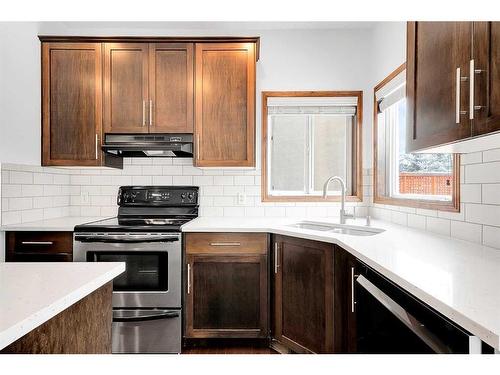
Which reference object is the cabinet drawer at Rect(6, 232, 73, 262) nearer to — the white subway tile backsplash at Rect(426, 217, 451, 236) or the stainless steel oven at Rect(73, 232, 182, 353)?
the stainless steel oven at Rect(73, 232, 182, 353)

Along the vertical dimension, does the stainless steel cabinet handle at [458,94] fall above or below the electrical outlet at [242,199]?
above

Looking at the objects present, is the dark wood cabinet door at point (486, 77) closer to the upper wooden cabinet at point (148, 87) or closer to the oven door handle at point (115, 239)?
the oven door handle at point (115, 239)

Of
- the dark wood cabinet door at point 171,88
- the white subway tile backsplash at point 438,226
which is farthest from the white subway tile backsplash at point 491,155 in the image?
the dark wood cabinet door at point 171,88

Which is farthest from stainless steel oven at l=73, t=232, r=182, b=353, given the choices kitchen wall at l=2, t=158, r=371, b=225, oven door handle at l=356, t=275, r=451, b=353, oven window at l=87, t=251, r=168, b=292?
oven door handle at l=356, t=275, r=451, b=353

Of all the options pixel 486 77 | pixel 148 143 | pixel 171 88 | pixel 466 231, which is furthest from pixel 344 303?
pixel 171 88

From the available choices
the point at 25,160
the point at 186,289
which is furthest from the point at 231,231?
the point at 25,160

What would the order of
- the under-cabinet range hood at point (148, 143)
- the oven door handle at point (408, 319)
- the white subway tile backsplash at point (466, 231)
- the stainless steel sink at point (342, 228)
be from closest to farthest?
the oven door handle at point (408, 319), the white subway tile backsplash at point (466, 231), the stainless steel sink at point (342, 228), the under-cabinet range hood at point (148, 143)

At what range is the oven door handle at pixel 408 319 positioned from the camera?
3.01 ft

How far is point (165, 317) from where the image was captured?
2.37m

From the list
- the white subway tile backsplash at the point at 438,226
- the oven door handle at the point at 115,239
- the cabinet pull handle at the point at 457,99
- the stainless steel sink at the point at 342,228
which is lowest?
the oven door handle at the point at 115,239

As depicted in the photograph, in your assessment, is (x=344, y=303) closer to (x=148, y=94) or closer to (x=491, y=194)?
(x=491, y=194)

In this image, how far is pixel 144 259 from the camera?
239 centimetres

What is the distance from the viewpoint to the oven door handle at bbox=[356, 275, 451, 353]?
0.92 meters

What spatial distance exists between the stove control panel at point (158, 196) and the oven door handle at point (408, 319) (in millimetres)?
1856
